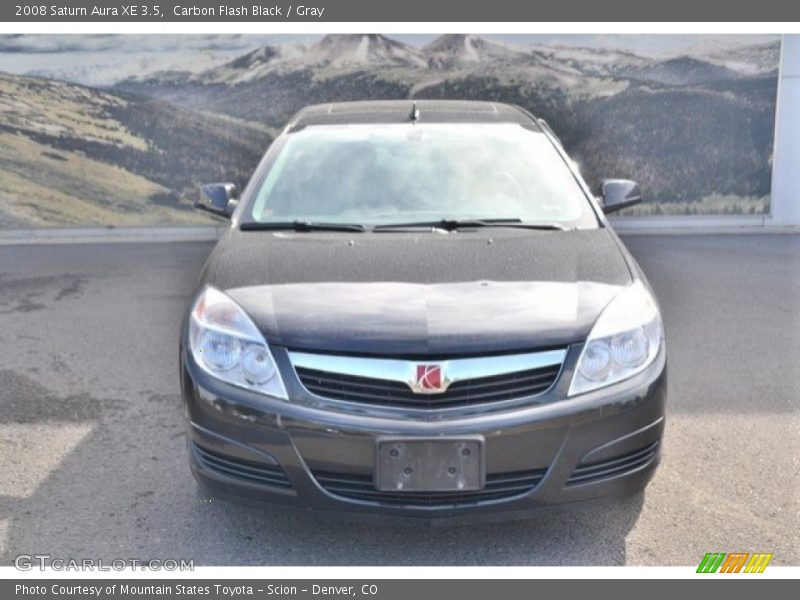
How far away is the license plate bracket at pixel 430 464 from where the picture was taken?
2.80 metres

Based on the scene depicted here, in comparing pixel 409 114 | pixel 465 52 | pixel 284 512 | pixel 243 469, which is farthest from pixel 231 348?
pixel 465 52

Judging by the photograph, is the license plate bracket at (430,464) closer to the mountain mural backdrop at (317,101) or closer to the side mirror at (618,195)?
the side mirror at (618,195)

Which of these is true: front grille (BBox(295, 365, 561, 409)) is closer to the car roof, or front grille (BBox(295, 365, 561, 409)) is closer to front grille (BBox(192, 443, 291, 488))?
front grille (BBox(192, 443, 291, 488))

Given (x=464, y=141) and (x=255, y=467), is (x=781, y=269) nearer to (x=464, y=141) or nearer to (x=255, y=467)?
(x=464, y=141)

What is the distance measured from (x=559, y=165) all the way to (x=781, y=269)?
15.7ft

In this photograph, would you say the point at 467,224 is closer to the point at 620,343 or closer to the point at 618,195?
the point at 620,343

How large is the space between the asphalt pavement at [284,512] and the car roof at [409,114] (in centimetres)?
176

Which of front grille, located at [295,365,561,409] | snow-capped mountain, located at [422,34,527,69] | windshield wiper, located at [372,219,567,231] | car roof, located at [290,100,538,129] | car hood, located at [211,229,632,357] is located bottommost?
front grille, located at [295,365,561,409]

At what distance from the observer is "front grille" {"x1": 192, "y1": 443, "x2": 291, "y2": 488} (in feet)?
9.70

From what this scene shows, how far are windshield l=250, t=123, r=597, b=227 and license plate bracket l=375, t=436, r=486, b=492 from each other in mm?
1309

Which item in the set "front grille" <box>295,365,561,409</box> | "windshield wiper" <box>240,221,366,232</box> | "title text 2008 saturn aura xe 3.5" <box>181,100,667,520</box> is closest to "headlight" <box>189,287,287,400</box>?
"title text 2008 saturn aura xe 3.5" <box>181,100,667,520</box>

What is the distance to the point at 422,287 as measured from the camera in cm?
319

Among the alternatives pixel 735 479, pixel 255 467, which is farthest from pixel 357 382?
pixel 735 479

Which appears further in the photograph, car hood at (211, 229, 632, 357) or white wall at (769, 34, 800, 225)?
white wall at (769, 34, 800, 225)
